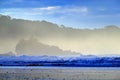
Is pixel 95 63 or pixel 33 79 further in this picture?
pixel 95 63

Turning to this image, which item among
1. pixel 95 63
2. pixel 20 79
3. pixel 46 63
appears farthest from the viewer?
pixel 46 63

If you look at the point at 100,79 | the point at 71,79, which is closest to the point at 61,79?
the point at 71,79

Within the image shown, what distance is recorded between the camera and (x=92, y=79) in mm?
22391

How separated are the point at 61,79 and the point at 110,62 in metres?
29.2

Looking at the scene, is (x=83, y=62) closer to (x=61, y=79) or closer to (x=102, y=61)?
(x=102, y=61)

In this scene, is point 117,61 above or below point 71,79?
above

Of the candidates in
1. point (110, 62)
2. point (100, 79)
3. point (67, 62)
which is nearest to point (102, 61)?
point (110, 62)

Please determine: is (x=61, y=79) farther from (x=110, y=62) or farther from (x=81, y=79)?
(x=110, y=62)

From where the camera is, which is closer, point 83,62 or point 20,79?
point 20,79

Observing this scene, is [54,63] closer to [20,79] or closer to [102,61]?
[102,61]

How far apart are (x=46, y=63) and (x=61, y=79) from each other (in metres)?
31.6

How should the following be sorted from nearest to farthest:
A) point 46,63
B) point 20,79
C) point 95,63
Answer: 1. point 20,79
2. point 95,63
3. point 46,63

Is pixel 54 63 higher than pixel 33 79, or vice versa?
pixel 54 63

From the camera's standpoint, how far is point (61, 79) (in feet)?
73.6
